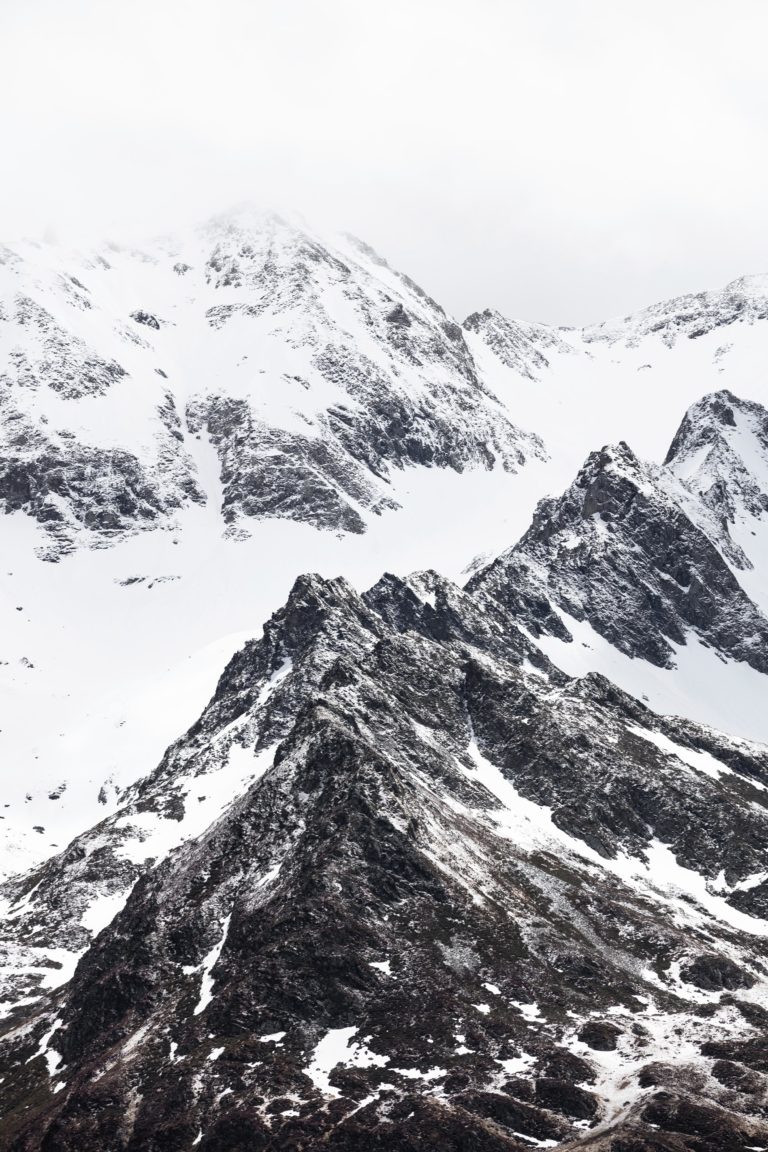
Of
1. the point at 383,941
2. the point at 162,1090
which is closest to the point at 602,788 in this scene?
the point at 383,941

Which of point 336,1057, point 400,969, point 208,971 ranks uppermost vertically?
point 208,971

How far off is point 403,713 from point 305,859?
57555 millimetres

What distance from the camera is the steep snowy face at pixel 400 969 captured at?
4178 inches

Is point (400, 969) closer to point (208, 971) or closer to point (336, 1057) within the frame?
point (336, 1057)

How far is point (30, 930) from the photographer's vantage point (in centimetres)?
18075

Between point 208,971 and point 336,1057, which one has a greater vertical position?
point 208,971

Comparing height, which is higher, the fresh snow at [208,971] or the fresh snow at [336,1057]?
the fresh snow at [208,971]

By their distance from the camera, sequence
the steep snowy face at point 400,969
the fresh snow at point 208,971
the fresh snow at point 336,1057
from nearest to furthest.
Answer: the steep snowy face at point 400,969, the fresh snow at point 336,1057, the fresh snow at point 208,971

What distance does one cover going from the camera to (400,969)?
12888 centimetres

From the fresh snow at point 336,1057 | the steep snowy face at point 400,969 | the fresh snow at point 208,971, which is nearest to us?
the steep snowy face at point 400,969

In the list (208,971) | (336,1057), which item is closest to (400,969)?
(336,1057)

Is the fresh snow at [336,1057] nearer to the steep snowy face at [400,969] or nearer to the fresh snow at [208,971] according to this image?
the steep snowy face at [400,969]

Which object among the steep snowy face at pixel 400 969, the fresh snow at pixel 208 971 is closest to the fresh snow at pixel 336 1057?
the steep snowy face at pixel 400 969

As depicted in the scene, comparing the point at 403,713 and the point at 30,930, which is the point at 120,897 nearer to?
the point at 30,930
